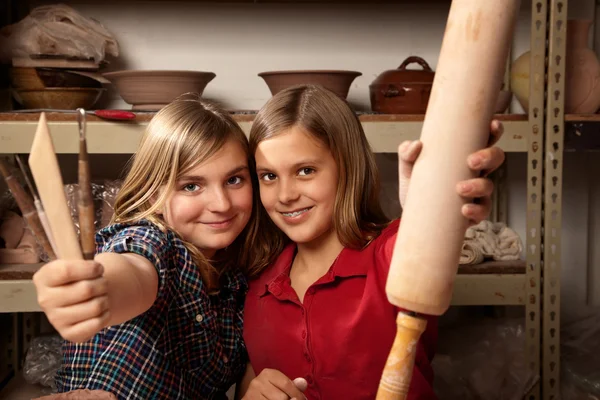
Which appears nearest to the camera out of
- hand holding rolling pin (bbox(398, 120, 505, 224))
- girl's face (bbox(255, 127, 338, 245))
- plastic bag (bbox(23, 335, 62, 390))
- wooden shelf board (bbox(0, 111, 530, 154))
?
hand holding rolling pin (bbox(398, 120, 505, 224))

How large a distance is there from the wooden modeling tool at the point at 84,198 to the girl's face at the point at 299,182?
0.60m

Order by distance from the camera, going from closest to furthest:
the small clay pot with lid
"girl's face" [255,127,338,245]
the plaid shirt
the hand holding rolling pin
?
1. the hand holding rolling pin
2. the plaid shirt
3. "girl's face" [255,127,338,245]
4. the small clay pot with lid

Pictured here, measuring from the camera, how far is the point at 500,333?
200 centimetres

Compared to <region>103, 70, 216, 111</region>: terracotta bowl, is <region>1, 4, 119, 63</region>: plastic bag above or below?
above

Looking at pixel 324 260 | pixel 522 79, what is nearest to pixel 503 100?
pixel 522 79

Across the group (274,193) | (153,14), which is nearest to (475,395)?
(274,193)

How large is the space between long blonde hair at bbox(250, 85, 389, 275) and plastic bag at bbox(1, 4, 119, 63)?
78 centimetres

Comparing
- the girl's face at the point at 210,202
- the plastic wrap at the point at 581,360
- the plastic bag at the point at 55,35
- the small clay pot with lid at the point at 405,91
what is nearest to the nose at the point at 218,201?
the girl's face at the point at 210,202

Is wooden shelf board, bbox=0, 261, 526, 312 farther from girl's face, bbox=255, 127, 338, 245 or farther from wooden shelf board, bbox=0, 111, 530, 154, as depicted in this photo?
girl's face, bbox=255, 127, 338, 245

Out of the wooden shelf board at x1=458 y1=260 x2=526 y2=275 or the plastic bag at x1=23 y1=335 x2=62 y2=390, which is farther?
the plastic bag at x1=23 y1=335 x2=62 y2=390

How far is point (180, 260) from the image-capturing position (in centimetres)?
114

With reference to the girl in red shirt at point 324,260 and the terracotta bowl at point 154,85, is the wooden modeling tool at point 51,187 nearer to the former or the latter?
the girl in red shirt at point 324,260

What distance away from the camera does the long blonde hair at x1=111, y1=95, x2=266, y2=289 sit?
1.17 metres

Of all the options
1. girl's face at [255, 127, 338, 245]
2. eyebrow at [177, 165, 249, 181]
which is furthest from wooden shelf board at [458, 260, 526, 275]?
eyebrow at [177, 165, 249, 181]
